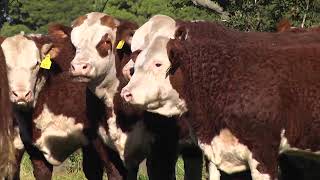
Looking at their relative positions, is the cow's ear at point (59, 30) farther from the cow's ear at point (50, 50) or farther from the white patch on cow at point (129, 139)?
the white patch on cow at point (129, 139)

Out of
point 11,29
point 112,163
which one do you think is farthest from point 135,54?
point 11,29

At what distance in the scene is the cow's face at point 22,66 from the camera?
22.6ft

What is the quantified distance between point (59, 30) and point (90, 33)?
946 millimetres

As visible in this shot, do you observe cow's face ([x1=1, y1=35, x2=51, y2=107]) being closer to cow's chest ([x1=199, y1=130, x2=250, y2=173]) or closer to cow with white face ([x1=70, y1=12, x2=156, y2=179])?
cow with white face ([x1=70, y1=12, x2=156, y2=179])

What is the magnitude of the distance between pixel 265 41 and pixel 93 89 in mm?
1815

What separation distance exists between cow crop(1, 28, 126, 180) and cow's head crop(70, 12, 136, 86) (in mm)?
524

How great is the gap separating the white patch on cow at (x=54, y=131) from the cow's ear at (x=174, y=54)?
2.05 metres

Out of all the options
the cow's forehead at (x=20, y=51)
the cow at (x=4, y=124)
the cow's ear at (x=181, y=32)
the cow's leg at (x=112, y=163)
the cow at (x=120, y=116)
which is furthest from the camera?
the cow's forehead at (x=20, y=51)

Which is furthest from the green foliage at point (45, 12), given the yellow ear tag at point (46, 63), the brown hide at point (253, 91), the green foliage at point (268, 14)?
the brown hide at point (253, 91)

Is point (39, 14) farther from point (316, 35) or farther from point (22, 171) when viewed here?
point (316, 35)

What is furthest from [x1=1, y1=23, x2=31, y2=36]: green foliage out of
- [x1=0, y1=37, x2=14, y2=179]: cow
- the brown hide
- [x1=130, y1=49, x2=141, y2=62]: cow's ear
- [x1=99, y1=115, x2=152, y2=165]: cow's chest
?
[x1=0, y1=37, x2=14, y2=179]: cow

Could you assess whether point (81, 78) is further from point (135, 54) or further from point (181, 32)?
point (181, 32)

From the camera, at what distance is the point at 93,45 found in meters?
6.80

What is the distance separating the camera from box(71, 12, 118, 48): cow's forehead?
22.4 ft
